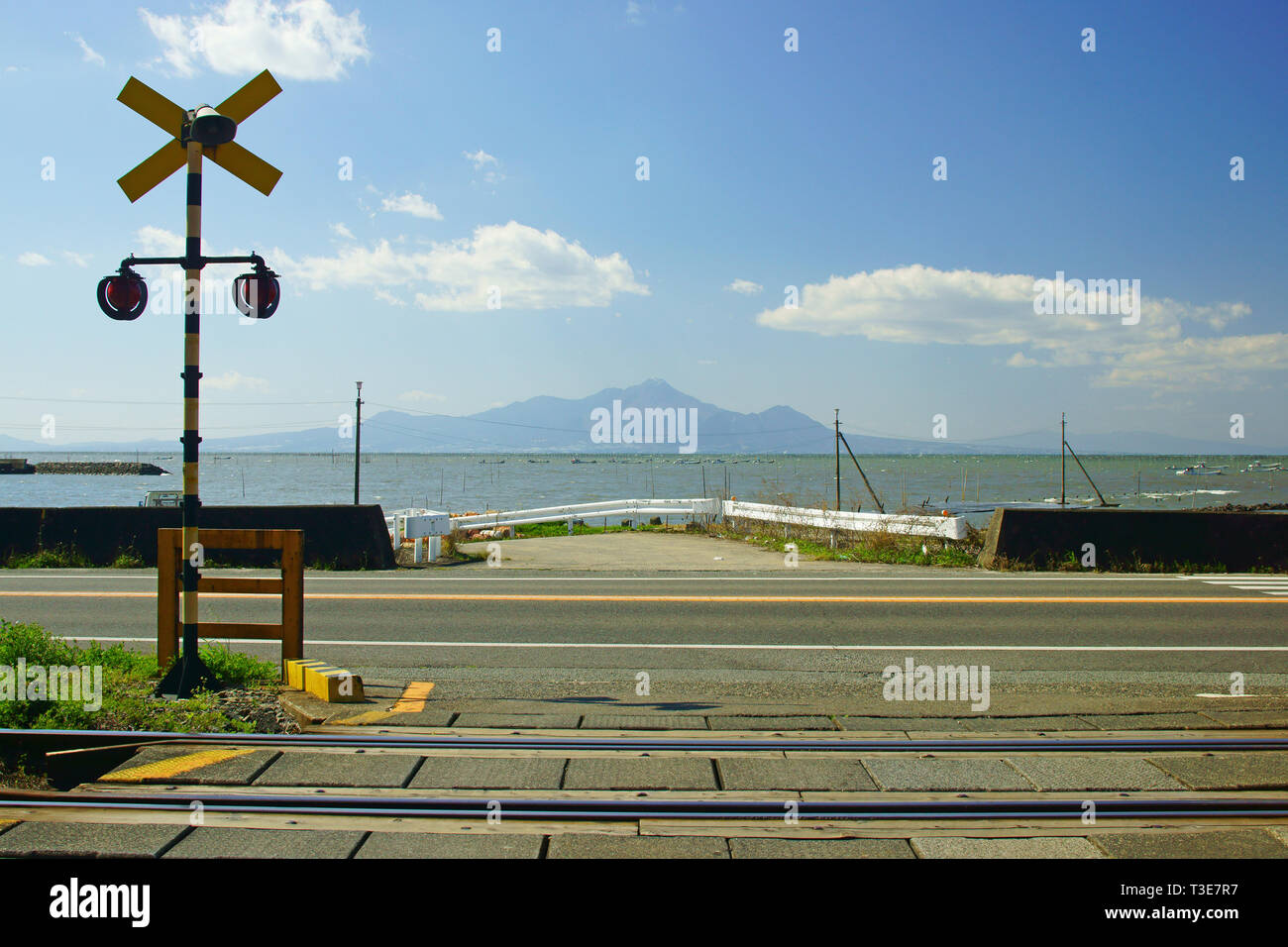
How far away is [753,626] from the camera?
10570mm

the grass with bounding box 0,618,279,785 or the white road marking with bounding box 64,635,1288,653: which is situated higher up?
the grass with bounding box 0,618,279,785

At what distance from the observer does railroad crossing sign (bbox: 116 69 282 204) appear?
6.86m

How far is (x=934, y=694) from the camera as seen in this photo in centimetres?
727

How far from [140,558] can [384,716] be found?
481 inches

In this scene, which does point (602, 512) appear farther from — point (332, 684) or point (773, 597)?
point (332, 684)

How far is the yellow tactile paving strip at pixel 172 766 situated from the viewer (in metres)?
4.85

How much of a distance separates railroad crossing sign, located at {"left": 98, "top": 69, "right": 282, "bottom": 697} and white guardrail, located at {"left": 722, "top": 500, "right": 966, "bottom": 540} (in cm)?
1423

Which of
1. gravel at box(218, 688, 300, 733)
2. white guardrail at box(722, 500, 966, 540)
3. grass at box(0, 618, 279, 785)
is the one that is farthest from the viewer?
white guardrail at box(722, 500, 966, 540)

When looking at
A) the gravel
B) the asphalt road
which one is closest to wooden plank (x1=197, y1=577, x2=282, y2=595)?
the gravel

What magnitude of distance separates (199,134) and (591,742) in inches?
212

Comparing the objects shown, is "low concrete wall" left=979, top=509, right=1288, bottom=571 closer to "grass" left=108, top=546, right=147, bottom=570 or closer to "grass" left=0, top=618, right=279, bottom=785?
"grass" left=0, top=618, right=279, bottom=785

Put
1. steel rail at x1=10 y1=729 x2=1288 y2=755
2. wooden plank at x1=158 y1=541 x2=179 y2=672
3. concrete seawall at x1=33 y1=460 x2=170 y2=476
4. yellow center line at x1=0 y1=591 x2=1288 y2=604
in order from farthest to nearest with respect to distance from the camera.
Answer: concrete seawall at x1=33 y1=460 x2=170 y2=476 → yellow center line at x1=0 y1=591 x2=1288 y2=604 → wooden plank at x1=158 y1=541 x2=179 y2=672 → steel rail at x1=10 y1=729 x2=1288 y2=755

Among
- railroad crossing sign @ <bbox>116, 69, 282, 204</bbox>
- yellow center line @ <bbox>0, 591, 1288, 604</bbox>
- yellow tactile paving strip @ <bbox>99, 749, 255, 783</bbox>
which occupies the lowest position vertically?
yellow center line @ <bbox>0, 591, 1288, 604</bbox>
